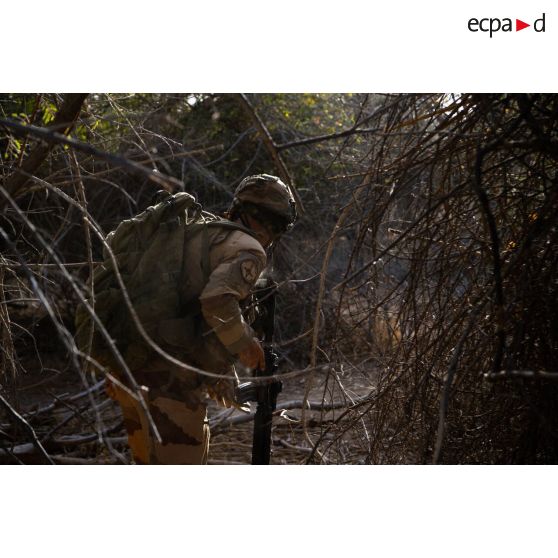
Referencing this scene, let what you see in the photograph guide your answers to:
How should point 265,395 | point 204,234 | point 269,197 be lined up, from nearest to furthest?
point 204,234
point 269,197
point 265,395

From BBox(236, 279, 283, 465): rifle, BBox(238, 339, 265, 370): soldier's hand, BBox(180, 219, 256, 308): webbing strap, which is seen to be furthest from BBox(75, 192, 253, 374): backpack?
BBox(236, 279, 283, 465): rifle

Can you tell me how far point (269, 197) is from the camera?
3.06 meters

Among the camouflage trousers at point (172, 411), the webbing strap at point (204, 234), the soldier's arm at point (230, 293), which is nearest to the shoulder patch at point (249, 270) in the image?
the soldier's arm at point (230, 293)

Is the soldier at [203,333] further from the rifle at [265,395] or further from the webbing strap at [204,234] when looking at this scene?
the rifle at [265,395]

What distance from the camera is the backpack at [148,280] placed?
2.83 m

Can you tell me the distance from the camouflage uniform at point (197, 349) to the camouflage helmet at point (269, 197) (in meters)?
0.21

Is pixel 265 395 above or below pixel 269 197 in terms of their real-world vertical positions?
below

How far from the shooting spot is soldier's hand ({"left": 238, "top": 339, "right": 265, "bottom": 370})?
2936mm

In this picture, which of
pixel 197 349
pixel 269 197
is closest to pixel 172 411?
pixel 197 349

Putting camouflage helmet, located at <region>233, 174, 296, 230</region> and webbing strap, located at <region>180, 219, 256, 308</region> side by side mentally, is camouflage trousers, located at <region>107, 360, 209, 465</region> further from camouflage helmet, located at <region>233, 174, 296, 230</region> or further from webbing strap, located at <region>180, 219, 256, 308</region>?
camouflage helmet, located at <region>233, 174, 296, 230</region>

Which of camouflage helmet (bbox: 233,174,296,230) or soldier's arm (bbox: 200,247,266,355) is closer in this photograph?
soldier's arm (bbox: 200,247,266,355)

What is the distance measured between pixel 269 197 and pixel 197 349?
26.4 inches

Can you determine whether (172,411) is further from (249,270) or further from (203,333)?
(249,270)

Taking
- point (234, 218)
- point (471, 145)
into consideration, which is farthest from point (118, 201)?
point (471, 145)
